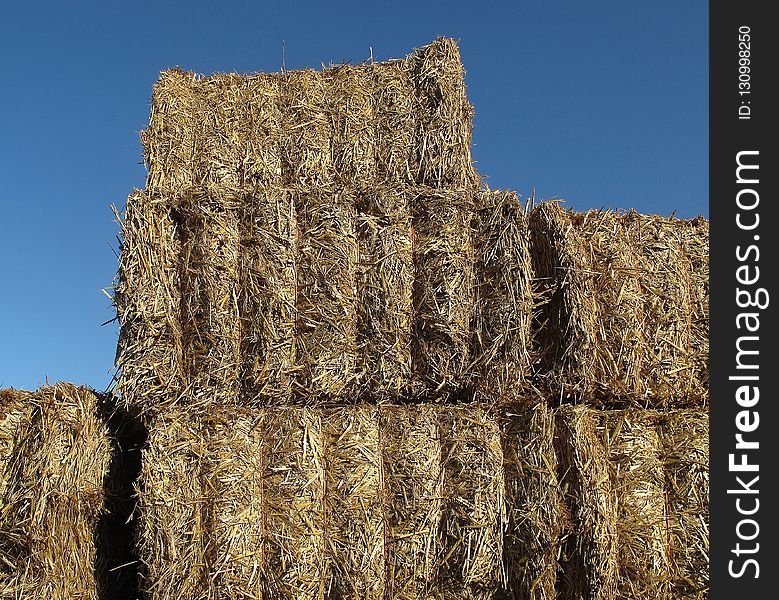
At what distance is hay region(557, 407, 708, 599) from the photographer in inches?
144

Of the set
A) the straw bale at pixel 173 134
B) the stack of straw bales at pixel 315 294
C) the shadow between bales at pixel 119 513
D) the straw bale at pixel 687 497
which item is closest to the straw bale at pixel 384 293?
the stack of straw bales at pixel 315 294

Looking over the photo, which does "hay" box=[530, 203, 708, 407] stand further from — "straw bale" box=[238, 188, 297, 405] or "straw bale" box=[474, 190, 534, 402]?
"straw bale" box=[238, 188, 297, 405]

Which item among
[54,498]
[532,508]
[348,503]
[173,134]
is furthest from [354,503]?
[173,134]

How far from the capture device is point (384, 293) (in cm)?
397

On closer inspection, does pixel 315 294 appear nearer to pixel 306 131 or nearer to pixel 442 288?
pixel 442 288

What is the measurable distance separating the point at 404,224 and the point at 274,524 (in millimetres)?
1634

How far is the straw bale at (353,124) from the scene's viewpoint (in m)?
5.04

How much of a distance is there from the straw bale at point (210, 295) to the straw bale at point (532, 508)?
144 cm

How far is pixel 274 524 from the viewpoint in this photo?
3793mm

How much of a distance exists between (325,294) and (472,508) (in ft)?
4.20
